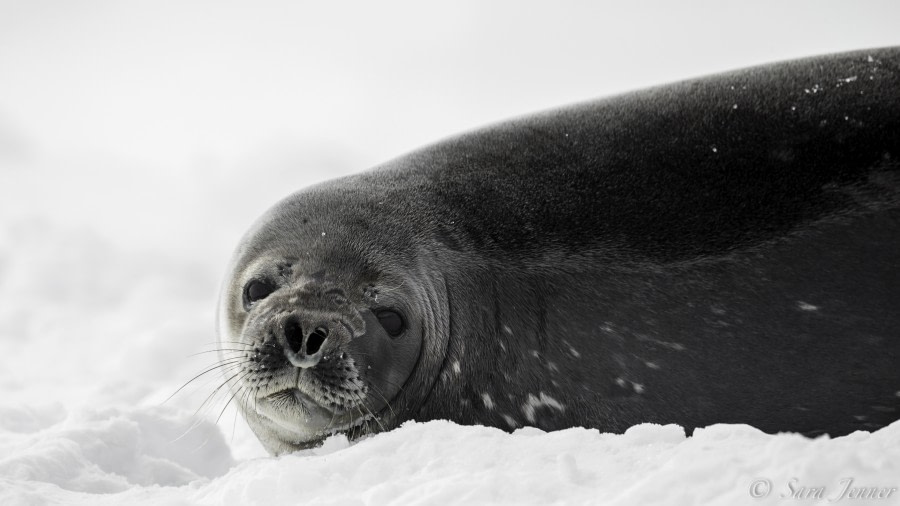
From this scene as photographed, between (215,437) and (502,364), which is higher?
(502,364)

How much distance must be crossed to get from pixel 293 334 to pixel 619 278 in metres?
1.26

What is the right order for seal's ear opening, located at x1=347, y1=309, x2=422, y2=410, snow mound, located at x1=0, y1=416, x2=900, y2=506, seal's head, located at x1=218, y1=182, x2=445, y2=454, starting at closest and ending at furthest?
snow mound, located at x1=0, y1=416, x2=900, y2=506
seal's head, located at x1=218, y1=182, x2=445, y2=454
seal's ear opening, located at x1=347, y1=309, x2=422, y2=410

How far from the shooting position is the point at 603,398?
3.37 meters

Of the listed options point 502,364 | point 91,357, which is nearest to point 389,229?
point 502,364

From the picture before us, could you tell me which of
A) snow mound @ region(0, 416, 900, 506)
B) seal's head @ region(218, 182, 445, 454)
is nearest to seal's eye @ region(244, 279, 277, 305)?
seal's head @ region(218, 182, 445, 454)

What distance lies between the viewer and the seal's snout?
3174 mm

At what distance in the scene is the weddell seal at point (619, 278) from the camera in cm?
310

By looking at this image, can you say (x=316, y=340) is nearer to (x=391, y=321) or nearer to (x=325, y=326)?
(x=325, y=326)

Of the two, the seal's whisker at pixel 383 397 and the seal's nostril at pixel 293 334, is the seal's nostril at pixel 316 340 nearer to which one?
the seal's nostril at pixel 293 334

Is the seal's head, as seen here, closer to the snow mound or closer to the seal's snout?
the seal's snout

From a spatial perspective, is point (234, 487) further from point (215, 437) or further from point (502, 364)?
point (215, 437)

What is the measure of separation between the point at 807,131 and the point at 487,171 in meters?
1.31

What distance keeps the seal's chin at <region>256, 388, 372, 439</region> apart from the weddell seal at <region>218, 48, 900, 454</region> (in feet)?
0.03

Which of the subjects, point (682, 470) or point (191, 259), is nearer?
point (682, 470)
